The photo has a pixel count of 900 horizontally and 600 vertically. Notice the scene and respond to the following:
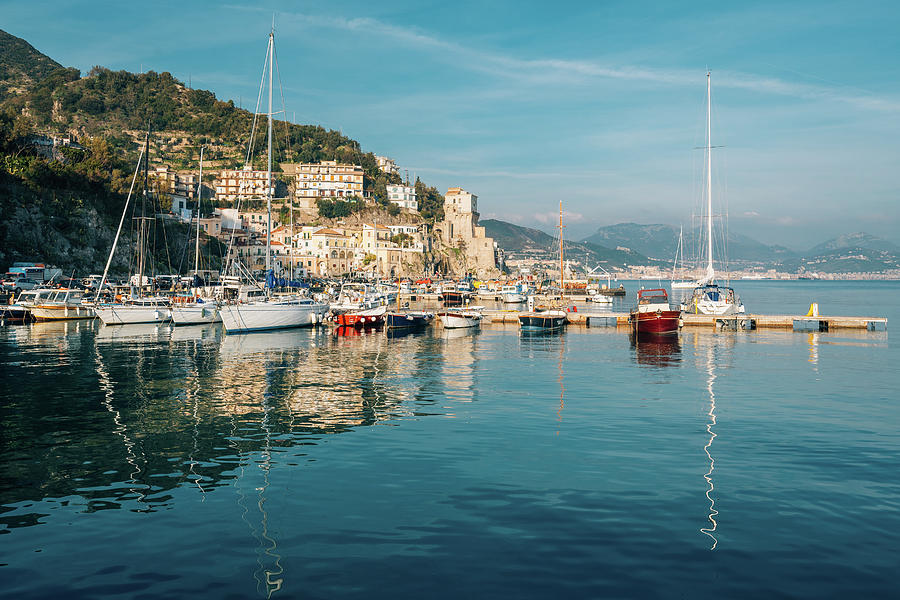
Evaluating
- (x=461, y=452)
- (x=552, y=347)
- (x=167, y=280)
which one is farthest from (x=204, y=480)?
(x=167, y=280)

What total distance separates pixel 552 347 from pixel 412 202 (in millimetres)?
153074

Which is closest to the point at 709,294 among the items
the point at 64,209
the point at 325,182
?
the point at 64,209

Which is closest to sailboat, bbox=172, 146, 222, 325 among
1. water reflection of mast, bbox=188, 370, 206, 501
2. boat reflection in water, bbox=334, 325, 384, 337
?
boat reflection in water, bbox=334, 325, 384, 337

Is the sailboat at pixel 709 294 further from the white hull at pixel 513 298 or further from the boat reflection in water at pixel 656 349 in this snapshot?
the white hull at pixel 513 298

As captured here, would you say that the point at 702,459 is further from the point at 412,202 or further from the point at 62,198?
the point at 412,202

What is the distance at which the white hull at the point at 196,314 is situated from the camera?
186 feet

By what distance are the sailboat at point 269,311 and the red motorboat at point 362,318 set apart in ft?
9.31

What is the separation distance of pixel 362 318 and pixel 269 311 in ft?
27.7

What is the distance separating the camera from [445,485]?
525 inches

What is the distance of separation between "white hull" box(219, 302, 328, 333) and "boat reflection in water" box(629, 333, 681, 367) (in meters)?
27.2

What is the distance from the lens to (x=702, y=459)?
15469 millimetres

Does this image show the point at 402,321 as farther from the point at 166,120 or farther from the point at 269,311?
the point at 166,120

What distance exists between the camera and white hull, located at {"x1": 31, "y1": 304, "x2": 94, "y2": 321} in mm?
58719

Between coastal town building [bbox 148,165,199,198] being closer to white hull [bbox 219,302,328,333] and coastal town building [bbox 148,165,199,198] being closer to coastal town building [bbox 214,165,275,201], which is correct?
coastal town building [bbox 214,165,275,201]
